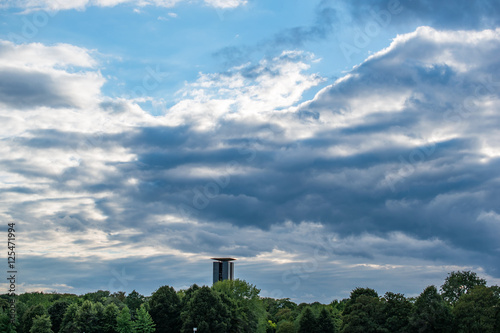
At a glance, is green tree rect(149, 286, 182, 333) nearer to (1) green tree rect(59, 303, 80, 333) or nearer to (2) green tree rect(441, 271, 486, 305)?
(1) green tree rect(59, 303, 80, 333)

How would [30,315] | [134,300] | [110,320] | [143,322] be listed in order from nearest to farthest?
[143,322] → [110,320] → [30,315] → [134,300]

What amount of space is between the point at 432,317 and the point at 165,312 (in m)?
47.1

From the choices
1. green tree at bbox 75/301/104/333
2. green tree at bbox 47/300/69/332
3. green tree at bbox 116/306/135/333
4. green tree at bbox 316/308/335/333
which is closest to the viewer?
green tree at bbox 75/301/104/333

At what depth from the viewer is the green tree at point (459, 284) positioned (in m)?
110

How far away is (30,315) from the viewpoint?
300ft

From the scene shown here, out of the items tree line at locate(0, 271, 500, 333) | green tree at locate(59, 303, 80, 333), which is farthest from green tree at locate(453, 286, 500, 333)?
green tree at locate(59, 303, 80, 333)

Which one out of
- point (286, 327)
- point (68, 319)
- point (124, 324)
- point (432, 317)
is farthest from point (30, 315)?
point (432, 317)

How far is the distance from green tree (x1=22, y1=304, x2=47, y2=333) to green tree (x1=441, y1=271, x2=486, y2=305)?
8671cm

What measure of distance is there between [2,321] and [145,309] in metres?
27.6

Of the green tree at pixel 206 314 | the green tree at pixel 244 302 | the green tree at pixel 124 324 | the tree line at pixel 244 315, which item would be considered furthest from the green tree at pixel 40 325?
the green tree at pixel 244 302

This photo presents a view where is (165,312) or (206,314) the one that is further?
(165,312)

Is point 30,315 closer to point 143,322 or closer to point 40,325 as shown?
point 40,325

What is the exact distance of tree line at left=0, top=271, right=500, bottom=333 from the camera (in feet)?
237

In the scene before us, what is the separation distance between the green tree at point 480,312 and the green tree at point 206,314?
3660 cm
